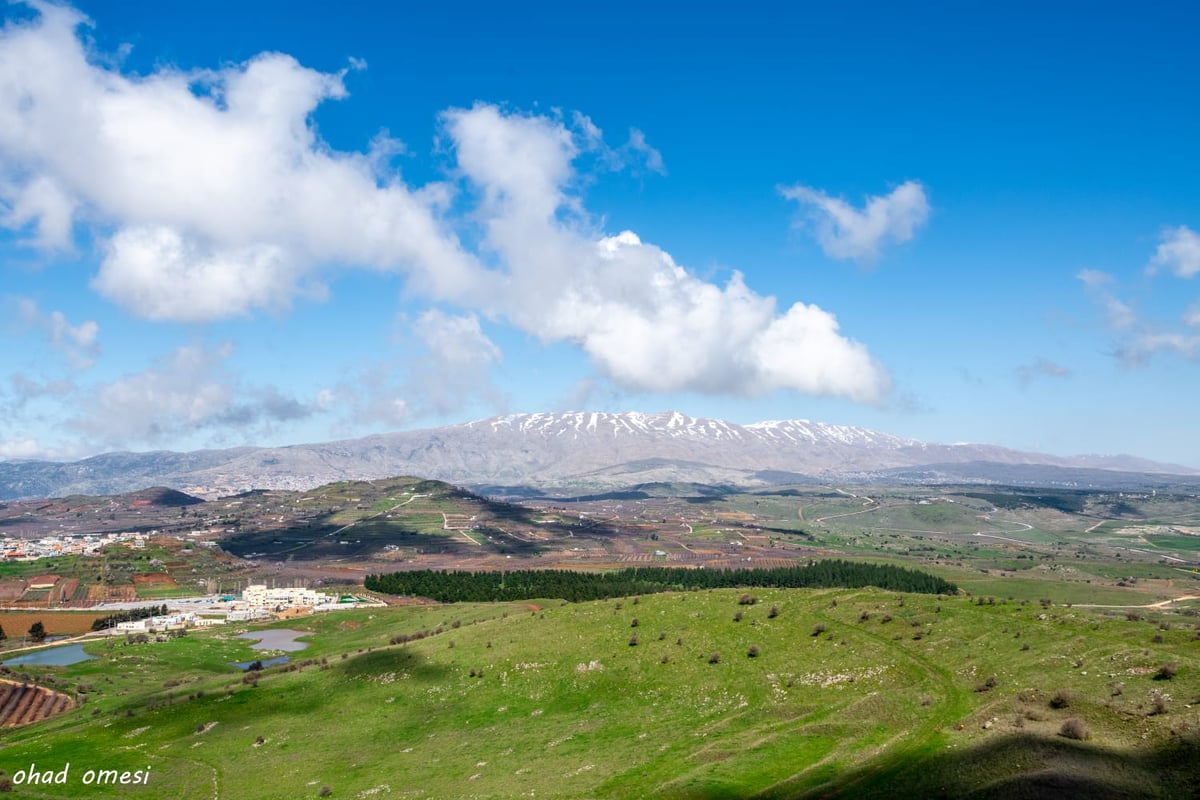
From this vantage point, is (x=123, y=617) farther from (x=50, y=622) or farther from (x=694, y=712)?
(x=694, y=712)

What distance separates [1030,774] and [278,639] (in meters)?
160

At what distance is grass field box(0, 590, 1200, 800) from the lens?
4572 centimetres

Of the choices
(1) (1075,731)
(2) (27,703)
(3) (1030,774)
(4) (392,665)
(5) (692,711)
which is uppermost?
(1) (1075,731)

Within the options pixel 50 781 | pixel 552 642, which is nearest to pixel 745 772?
pixel 552 642

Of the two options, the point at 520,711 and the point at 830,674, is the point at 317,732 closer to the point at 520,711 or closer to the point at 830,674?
the point at 520,711

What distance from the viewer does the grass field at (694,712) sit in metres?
45.7

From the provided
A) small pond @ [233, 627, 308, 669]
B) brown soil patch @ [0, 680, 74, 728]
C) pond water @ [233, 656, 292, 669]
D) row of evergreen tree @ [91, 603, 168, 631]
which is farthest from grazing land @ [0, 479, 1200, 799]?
row of evergreen tree @ [91, 603, 168, 631]

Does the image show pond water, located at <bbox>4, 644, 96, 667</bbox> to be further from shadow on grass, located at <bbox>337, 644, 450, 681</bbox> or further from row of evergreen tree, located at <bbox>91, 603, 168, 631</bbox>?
shadow on grass, located at <bbox>337, 644, 450, 681</bbox>

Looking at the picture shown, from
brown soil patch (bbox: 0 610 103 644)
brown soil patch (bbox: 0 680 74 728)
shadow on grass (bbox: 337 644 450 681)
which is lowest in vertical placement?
Answer: brown soil patch (bbox: 0 610 103 644)

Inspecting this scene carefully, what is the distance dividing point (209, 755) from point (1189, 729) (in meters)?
83.9

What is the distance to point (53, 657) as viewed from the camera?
146500mm

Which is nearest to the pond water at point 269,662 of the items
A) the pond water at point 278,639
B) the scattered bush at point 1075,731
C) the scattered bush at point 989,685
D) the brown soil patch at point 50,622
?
the pond water at point 278,639

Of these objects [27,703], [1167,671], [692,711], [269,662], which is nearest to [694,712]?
[692,711]

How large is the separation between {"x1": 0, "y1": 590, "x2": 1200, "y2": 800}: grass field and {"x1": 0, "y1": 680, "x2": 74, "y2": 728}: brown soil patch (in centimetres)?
388
